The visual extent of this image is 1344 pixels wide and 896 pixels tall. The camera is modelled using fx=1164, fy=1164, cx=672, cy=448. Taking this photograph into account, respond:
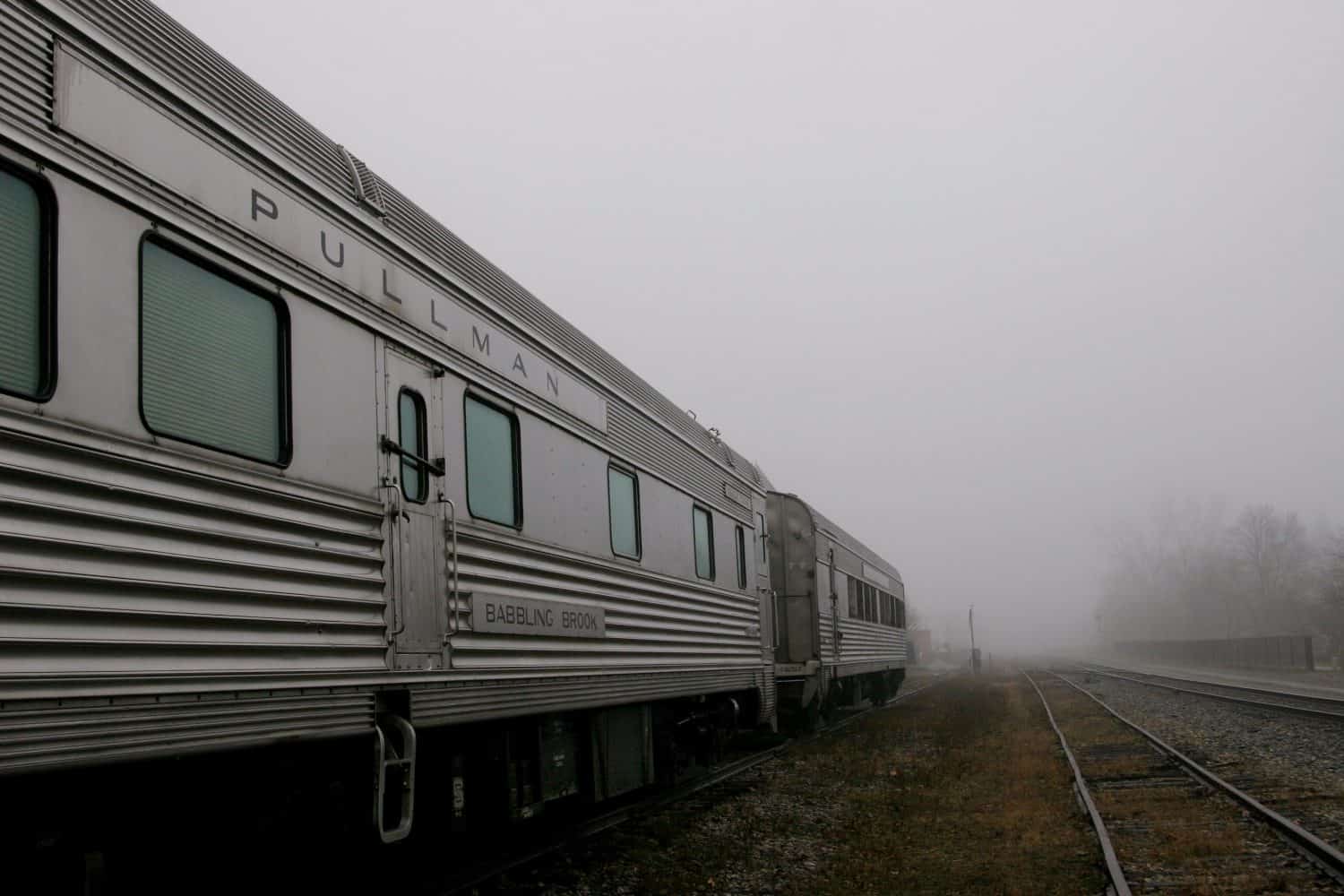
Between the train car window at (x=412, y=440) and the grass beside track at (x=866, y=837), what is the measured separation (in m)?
2.55

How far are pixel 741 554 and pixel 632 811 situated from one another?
3.63 metres

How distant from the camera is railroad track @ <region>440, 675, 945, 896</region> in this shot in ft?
23.1

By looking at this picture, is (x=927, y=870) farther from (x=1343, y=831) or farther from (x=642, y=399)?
(x=642, y=399)

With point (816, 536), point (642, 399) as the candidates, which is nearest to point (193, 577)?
point (642, 399)

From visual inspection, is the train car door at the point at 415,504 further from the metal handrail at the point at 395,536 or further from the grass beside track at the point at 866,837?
the grass beside track at the point at 866,837

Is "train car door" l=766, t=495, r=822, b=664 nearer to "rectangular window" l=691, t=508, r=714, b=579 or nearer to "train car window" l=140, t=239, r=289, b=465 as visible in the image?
"rectangular window" l=691, t=508, r=714, b=579

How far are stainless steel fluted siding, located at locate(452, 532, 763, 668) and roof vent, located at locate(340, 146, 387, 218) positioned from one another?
173 cm

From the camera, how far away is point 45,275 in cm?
363

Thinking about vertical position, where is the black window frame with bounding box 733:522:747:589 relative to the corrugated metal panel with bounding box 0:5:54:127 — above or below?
below

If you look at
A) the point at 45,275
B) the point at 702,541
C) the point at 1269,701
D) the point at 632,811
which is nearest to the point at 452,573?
the point at 45,275

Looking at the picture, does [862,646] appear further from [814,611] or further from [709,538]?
[709,538]

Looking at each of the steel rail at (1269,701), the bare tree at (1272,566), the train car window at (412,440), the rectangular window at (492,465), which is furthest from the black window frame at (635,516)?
the bare tree at (1272,566)

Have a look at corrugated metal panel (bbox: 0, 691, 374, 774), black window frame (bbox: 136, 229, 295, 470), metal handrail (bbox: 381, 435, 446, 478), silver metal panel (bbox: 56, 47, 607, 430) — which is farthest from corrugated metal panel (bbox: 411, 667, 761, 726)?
silver metal panel (bbox: 56, 47, 607, 430)

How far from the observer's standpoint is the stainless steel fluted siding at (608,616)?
623 cm
